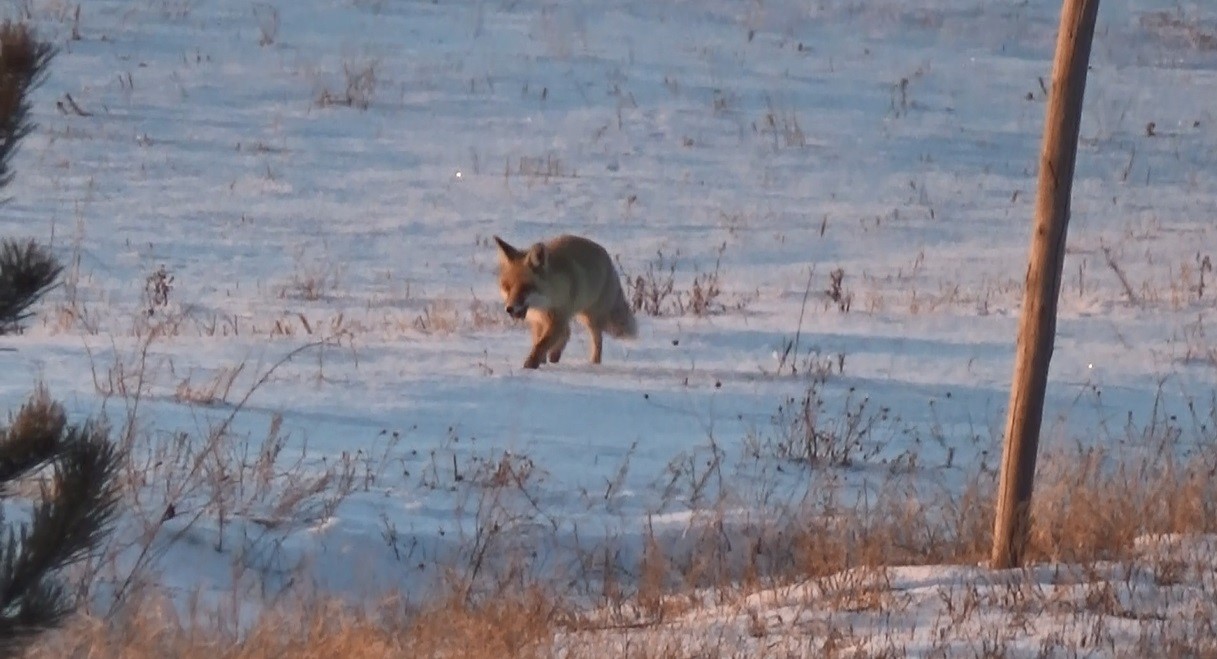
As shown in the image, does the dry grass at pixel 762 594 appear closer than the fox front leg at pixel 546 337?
Yes

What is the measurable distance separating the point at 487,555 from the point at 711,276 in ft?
26.1

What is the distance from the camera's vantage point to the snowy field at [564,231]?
7.38 m

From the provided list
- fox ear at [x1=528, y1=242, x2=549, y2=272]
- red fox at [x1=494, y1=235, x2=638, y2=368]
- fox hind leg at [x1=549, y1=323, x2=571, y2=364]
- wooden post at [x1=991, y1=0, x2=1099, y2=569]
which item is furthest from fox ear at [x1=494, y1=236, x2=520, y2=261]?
wooden post at [x1=991, y1=0, x2=1099, y2=569]

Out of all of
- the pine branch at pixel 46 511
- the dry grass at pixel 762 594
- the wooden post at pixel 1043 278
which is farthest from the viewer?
the wooden post at pixel 1043 278

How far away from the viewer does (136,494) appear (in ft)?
20.6

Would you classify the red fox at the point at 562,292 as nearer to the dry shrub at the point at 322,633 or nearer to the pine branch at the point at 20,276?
the dry shrub at the point at 322,633

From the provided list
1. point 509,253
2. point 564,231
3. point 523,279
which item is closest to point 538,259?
point 523,279

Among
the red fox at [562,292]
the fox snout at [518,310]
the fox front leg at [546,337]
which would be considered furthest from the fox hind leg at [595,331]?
the fox snout at [518,310]

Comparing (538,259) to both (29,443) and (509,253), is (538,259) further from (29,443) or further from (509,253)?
(29,443)

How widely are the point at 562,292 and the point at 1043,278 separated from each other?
5.09 metres

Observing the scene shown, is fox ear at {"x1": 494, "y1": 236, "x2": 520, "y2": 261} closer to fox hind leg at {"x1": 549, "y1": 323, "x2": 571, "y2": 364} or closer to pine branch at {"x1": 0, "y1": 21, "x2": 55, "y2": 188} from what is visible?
fox hind leg at {"x1": 549, "y1": 323, "x2": 571, "y2": 364}

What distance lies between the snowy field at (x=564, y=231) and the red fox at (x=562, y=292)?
1.03 ft

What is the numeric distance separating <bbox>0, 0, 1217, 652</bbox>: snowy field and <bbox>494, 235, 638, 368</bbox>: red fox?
0.31 metres

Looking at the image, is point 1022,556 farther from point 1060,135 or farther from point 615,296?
point 615,296
